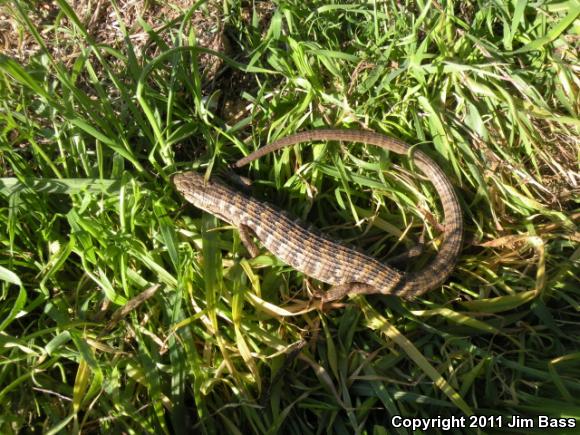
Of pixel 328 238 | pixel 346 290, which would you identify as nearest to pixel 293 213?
pixel 328 238

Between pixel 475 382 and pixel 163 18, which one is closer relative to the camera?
pixel 475 382

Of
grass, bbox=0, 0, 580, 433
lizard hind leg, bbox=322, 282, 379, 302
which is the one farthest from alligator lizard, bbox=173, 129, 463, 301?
grass, bbox=0, 0, 580, 433

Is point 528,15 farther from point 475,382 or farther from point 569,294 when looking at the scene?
point 475,382

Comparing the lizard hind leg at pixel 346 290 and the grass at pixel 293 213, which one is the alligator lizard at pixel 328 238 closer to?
the lizard hind leg at pixel 346 290

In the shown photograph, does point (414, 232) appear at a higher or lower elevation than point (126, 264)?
lower

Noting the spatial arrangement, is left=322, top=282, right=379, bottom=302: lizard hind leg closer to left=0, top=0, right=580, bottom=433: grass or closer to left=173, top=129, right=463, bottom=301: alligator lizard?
left=173, top=129, right=463, bottom=301: alligator lizard

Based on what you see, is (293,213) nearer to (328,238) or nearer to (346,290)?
(328,238)

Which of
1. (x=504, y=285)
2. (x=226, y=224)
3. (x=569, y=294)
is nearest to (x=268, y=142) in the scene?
(x=226, y=224)
